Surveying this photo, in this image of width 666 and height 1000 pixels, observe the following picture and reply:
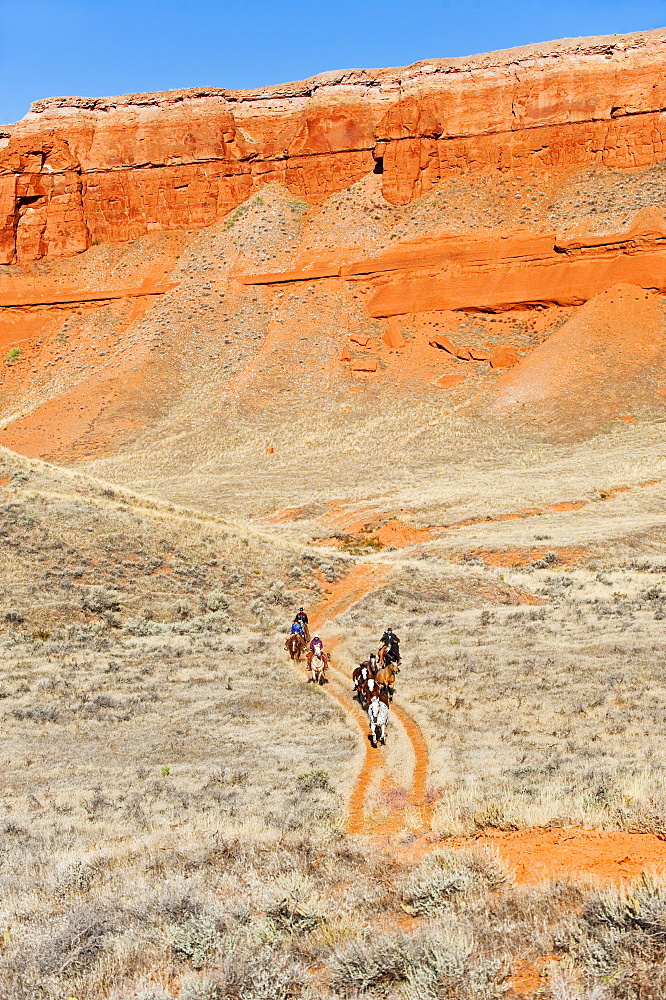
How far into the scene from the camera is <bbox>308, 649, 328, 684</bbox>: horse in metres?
16.2

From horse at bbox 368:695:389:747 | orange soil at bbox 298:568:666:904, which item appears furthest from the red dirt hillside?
orange soil at bbox 298:568:666:904

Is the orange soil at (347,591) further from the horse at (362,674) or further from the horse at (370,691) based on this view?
the horse at (370,691)

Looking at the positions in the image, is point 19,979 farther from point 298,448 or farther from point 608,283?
point 608,283

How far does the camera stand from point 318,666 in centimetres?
1623

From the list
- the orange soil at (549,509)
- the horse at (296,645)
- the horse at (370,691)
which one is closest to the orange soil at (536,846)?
the horse at (370,691)

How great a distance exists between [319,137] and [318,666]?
6084 centimetres

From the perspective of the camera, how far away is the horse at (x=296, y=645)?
17.9m

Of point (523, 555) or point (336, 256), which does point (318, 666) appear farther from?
point (336, 256)

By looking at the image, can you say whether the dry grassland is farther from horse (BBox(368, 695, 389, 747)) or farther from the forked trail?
horse (BBox(368, 695, 389, 747))

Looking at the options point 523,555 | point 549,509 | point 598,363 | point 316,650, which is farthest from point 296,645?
point 598,363

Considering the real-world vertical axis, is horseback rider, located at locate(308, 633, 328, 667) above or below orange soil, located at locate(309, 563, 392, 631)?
below

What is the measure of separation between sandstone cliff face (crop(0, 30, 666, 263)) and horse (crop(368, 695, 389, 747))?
5694cm

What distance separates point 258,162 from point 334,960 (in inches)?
2820

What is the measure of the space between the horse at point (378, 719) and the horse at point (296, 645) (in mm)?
5462
